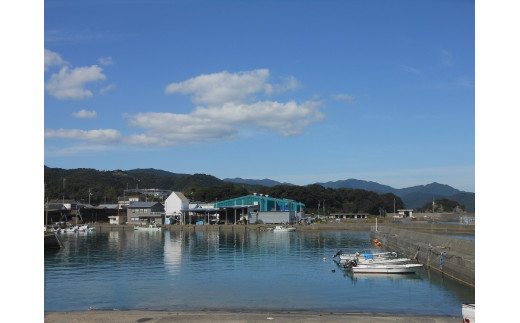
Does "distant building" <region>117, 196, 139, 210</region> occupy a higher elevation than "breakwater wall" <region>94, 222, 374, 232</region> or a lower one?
higher

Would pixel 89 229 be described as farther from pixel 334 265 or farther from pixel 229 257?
pixel 334 265

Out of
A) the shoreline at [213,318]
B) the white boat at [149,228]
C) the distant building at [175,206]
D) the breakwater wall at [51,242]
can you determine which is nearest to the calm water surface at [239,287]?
the shoreline at [213,318]

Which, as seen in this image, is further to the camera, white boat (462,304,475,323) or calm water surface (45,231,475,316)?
calm water surface (45,231,475,316)

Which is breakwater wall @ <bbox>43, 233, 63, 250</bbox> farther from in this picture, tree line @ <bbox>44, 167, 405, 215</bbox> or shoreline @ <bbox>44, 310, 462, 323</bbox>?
tree line @ <bbox>44, 167, 405, 215</bbox>

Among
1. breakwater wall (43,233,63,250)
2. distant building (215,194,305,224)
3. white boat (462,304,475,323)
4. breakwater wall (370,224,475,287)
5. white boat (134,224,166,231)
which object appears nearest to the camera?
white boat (462,304,475,323)

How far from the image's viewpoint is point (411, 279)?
2388 cm

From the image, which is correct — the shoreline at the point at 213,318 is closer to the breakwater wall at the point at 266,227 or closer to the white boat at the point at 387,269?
the white boat at the point at 387,269

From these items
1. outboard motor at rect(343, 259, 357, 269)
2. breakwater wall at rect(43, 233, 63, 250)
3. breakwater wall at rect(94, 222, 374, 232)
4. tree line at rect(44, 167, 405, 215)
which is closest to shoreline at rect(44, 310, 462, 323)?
outboard motor at rect(343, 259, 357, 269)

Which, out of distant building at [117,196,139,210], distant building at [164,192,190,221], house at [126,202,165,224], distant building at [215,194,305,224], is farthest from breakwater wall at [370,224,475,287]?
distant building at [117,196,139,210]

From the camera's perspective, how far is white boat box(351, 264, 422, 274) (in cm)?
→ 2523

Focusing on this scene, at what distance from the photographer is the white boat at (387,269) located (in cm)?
2523

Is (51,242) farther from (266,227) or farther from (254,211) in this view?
(254,211)

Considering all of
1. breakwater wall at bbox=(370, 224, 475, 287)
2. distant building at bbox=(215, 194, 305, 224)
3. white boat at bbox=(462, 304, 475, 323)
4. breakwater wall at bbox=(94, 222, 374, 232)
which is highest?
white boat at bbox=(462, 304, 475, 323)

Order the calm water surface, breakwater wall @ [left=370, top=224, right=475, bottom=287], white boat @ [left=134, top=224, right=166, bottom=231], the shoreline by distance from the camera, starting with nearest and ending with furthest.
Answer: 1. the shoreline
2. the calm water surface
3. breakwater wall @ [left=370, top=224, right=475, bottom=287]
4. white boat @ [left=134, top=224, right=166, bottom=231]
